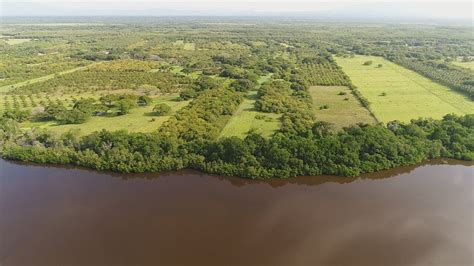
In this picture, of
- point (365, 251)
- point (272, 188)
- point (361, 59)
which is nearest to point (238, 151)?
point (272, 188)

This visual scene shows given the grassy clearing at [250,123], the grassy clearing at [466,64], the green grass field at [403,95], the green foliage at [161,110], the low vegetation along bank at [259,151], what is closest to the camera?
the low vegetation along bank at [259,151]

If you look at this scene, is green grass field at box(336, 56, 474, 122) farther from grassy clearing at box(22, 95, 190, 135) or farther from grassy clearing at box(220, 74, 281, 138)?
grassy clearing at box(22, 95, 190, 135)

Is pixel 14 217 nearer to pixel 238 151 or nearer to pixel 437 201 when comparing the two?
pixel 238 151

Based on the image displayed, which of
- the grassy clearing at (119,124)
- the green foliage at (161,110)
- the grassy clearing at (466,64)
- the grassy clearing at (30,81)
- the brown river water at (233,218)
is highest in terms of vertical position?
the grassy clearing at (466,64)

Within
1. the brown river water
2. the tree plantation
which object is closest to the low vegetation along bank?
the tree plantation

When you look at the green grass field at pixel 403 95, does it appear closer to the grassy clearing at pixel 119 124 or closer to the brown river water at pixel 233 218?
the brown river water at pixel 233 218

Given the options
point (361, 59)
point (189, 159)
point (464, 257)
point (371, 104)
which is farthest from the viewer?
point (361, 59)

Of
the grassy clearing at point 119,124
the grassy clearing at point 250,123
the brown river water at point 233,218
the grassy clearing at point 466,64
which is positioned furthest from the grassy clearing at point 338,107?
the grassy clearing at point 466,64
